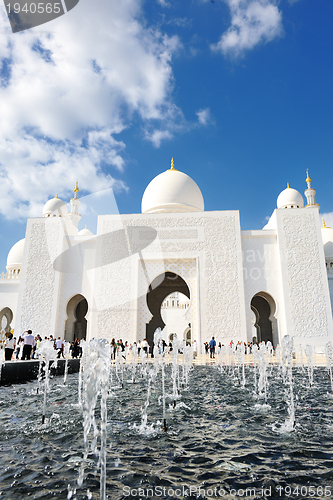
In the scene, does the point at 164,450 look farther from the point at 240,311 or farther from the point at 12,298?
the point at 12,298

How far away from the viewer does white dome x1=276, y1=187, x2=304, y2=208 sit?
48.9 ft

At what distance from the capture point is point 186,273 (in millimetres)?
10992

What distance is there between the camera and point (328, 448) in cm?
191

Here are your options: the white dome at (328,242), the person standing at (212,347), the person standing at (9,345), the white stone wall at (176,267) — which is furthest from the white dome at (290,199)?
the person standing at (9,345)

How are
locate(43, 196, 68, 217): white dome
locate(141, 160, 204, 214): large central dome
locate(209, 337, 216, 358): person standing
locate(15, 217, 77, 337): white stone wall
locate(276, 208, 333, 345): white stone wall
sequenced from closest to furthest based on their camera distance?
locate(209, 337, 216, 358): person standing, locate(276, 208, 333, 345): white stone wall, locate(15, 217, 77, 337): white stone wall, locate(141, 160, 204, 214): large central dome, locate(43, 196, 68, 217): white dome

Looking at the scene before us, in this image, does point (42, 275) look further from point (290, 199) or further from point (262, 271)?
point (290, 199)

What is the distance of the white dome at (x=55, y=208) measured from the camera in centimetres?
1619

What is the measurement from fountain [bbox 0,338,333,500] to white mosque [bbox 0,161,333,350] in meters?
6.96

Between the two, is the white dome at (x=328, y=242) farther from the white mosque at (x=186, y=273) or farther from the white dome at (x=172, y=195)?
the white dome at (x=172, y=195)

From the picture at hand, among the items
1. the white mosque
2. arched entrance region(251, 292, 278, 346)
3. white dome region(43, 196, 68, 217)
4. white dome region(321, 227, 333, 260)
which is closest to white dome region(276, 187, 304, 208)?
white dome region(321, 227, 333, 260)

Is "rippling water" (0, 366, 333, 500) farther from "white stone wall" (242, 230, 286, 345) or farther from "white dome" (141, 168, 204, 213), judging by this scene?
"white dome" (141, 168, 204, 213)

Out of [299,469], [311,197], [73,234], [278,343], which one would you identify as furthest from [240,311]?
[299,469]

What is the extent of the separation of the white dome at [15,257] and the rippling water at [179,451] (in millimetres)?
13658

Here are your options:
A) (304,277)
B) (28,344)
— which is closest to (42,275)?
(28,344)
